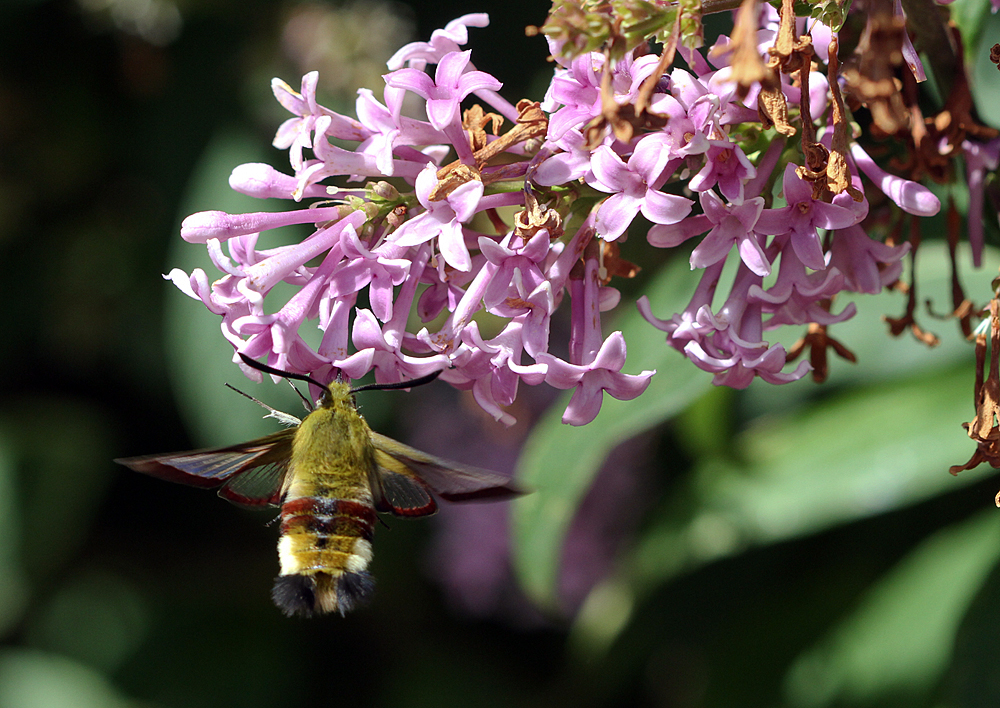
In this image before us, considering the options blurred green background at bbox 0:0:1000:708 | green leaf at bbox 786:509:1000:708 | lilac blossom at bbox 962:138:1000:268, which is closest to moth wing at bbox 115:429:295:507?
blurred green background at bbox 0:0:1000:708

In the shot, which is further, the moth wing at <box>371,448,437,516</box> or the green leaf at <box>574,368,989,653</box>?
the green leaf at <box>574,368,989,653</box>

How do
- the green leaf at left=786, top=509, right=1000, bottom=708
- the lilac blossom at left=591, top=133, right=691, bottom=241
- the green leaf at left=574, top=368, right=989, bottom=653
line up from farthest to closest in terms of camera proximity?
1. the green leaf at left=786, top=509, right=1000, bottom=708
2. the green leaf at left=574, top=368, right=989, bottom=653
3. the lilac blossom at left=591, top=133, right=691, bottom=241

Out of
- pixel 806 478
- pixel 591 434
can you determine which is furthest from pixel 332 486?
pixel 806 478

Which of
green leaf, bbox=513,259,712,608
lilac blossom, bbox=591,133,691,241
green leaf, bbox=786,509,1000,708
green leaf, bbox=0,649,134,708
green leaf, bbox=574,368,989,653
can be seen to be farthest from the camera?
green leaf, bbox=0,649,134,708

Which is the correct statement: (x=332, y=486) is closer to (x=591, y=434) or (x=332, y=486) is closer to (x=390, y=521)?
(x=591, y=434)

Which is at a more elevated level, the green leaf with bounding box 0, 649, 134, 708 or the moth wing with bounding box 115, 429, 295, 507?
the moth wing with bounding box 115, 429, 295, 507

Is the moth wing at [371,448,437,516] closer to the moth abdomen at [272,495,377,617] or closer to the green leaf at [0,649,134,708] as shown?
the moth abdomen at [272,495,377,617]
